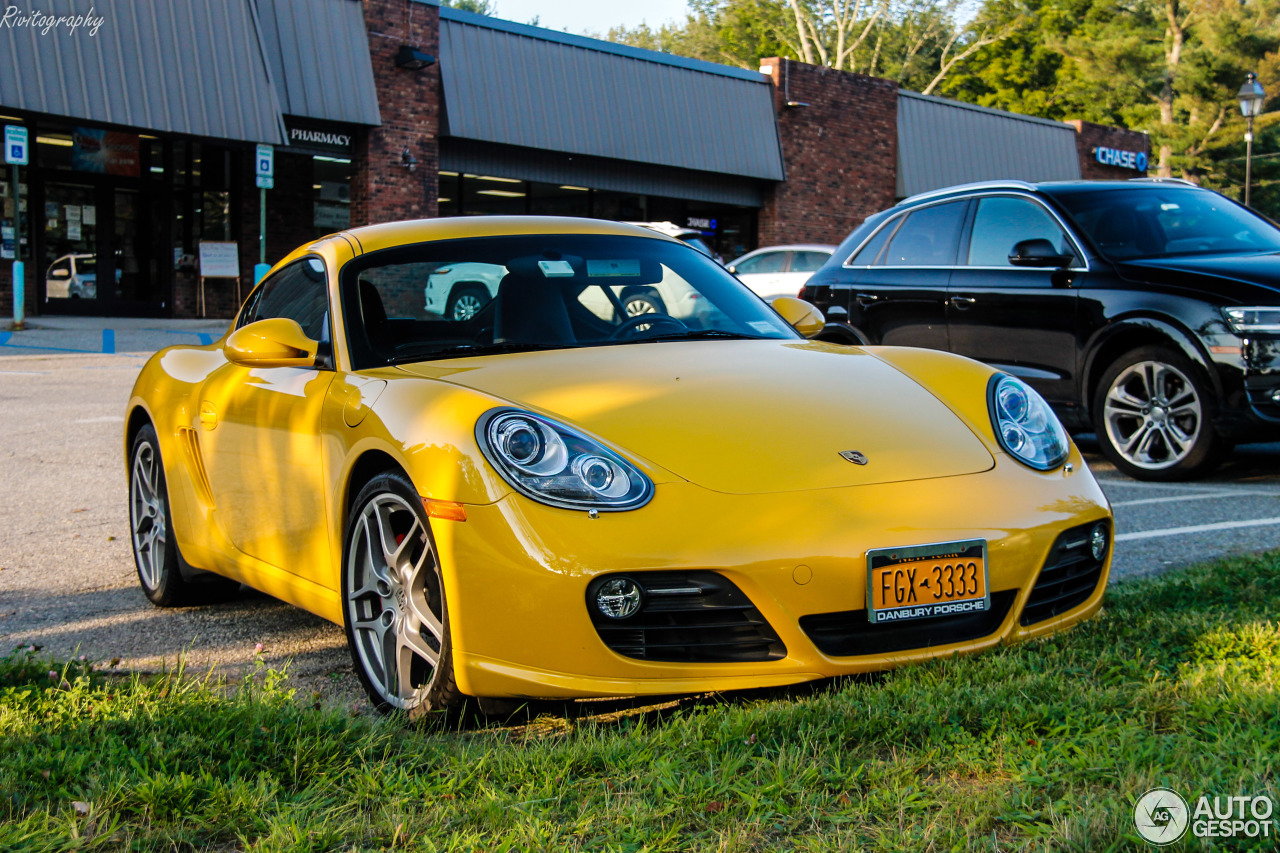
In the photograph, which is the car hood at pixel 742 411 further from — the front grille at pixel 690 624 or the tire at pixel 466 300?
the tire at pixel 466 300

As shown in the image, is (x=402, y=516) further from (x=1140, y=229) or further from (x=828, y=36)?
(x=828, y=36)

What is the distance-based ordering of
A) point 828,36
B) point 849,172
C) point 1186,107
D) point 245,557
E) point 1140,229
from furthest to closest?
point 828,36 → point 1186,107 → point 849,172 → point 1140,229 → point 245,557

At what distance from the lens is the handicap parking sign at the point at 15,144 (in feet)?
56.7

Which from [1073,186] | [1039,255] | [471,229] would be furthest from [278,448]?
[1073,186]

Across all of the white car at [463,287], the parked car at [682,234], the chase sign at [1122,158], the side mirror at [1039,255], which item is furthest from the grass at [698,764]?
the chase sign at [1122,158]

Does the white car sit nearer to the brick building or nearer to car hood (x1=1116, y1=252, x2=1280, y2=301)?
car hood (x1=1116, y1=252, x2=1280, y2=301)

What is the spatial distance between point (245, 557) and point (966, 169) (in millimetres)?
31040

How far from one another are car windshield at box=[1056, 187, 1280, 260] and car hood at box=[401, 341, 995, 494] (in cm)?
437

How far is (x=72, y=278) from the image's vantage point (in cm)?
2248

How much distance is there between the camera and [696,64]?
88.5 feet

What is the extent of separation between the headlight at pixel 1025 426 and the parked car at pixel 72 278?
2195 cm

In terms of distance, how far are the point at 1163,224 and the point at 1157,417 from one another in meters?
1.35

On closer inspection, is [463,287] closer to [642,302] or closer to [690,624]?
[642,302]

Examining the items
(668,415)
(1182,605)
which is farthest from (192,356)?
(1182,605)
